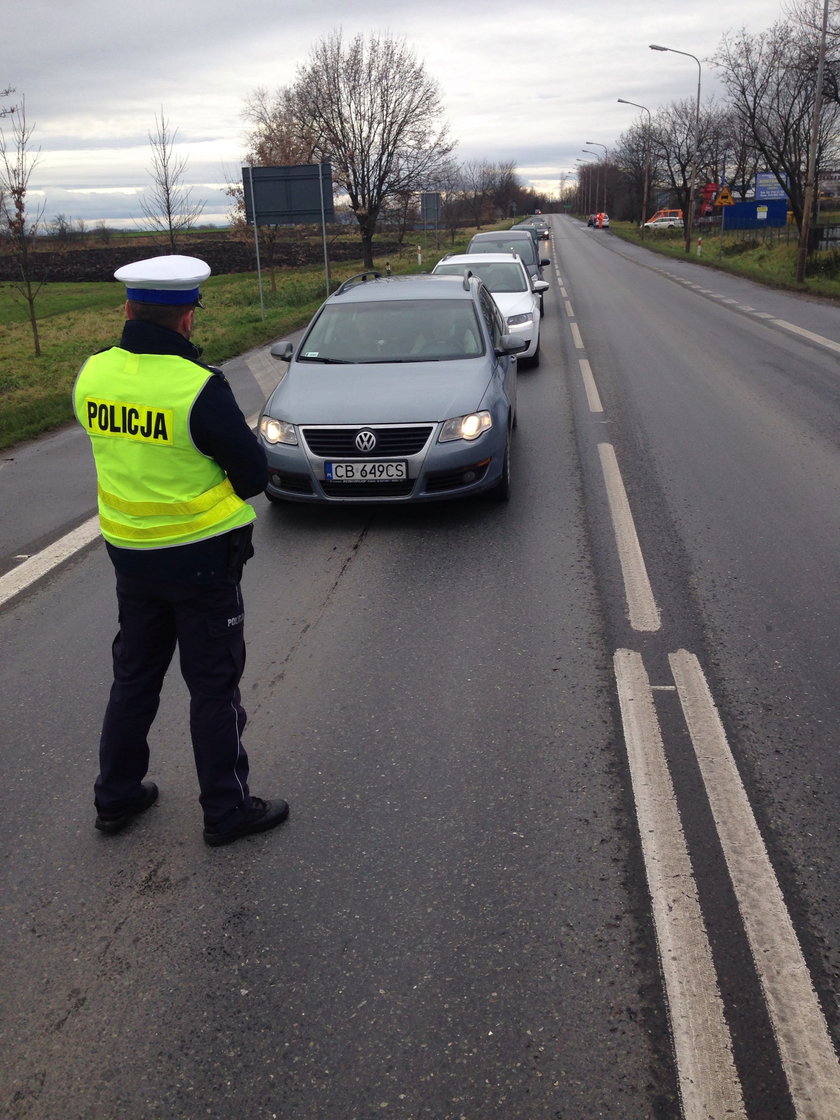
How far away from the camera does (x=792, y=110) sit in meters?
49.6

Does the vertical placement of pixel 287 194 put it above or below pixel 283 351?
above

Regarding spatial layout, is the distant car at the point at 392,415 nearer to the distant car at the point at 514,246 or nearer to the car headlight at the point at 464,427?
the car headlight at the point at 464,427

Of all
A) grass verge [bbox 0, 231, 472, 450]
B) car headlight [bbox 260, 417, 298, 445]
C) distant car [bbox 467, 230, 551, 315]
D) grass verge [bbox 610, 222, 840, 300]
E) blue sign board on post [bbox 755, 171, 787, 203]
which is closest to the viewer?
car headlight [bbox 260, 417, 298, 445]

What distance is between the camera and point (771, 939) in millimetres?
2816

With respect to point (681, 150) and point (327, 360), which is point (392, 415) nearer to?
point (327, 360)

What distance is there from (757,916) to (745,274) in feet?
111

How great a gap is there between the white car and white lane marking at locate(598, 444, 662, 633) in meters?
5.54

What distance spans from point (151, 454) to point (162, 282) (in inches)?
20.8

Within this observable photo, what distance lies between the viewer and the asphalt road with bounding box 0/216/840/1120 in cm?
244

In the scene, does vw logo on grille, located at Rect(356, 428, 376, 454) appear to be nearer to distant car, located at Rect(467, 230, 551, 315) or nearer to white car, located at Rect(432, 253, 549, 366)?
white car, located at Rect(432, 253, 549, 366)

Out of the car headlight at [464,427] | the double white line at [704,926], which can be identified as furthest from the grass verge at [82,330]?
the double white line at [704,926]

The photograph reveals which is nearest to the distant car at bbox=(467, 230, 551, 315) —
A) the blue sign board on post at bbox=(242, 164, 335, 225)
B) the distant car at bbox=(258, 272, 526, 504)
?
the blue sign board on post at bbox=(242, 164, 335, 225)

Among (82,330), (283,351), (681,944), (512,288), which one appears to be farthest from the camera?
(82,330)

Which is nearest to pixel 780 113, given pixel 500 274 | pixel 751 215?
pixel 751 215
